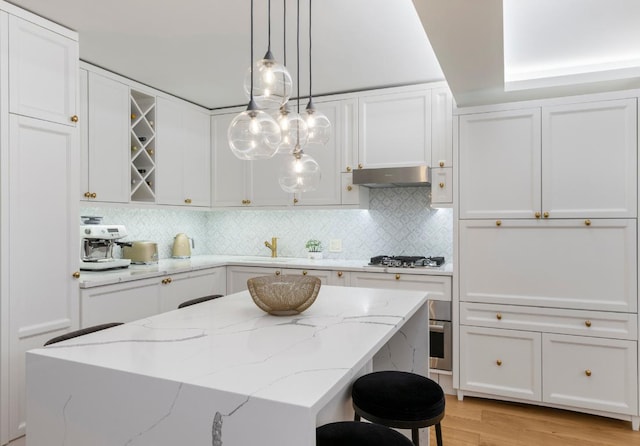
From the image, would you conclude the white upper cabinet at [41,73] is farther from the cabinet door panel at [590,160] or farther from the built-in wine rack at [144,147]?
the cabinet door panel at [590,160]

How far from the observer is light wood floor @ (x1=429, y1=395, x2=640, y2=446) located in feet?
8.69

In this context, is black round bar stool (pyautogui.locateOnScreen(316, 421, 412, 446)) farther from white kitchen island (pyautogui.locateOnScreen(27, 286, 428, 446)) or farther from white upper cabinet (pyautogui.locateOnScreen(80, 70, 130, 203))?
white upper cabinet (pyautogui.locateOnScreen(80, 70, 130, 203))

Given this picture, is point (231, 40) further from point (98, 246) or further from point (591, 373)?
point (591, 373)

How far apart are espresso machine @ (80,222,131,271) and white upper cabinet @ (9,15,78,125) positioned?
837 millimetres

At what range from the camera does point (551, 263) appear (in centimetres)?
299

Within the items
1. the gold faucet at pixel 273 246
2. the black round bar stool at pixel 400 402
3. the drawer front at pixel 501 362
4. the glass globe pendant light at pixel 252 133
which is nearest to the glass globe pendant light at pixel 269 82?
the glass globe pendant light at pixel 252 133

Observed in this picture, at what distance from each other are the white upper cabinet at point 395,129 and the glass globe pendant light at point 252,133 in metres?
2.19

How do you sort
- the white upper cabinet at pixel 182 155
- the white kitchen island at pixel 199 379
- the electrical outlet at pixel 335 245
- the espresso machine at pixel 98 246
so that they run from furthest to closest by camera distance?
the electrical outlet at pixel 335 245, the white upper cabinet at pixel 182 155, the espresso machine at pixel 98 246, the white kitchen island at pixel 199 379

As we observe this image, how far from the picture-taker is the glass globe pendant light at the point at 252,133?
1524mm

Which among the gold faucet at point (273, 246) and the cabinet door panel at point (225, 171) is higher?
the cabinet door panel at point (225, 171)

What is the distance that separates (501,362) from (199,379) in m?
2.66

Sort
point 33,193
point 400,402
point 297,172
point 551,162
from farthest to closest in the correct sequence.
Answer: point 551,162 < point 33,193 < point 297,172 < point 400,402

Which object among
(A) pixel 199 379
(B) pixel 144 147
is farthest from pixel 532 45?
(B) pixel 144 147

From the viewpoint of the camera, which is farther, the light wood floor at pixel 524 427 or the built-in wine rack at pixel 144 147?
the built-in wine rack at pixel 144 147
